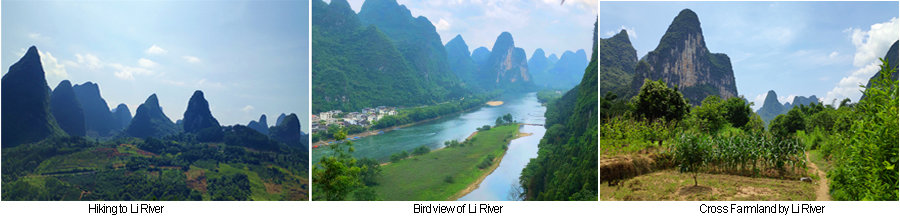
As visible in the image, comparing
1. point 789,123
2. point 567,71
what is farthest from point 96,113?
point 789,123

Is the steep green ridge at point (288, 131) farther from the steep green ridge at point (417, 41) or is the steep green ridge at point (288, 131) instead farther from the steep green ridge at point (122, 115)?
the steep green ridge at point (122, 115)

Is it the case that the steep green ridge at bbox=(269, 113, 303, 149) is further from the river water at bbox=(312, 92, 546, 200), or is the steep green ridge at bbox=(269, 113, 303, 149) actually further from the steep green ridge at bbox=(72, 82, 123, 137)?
the steep green ridge at bbox=(72, 82, 123, 137)

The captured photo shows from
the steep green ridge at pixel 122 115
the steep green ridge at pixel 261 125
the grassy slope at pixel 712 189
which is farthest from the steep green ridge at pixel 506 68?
the steep green ridge at pixel 122 115

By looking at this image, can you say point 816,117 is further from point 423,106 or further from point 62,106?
point 62,106

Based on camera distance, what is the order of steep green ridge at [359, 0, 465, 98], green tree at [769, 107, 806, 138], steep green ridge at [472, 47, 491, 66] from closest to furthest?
steep green ridge at [359, 0, 465, 98], steep green ridge at [472, 47, 491, 66], green tree at [769, 107, 806, 138]

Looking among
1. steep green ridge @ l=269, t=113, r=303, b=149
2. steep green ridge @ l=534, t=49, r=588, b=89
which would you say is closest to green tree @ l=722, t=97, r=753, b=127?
steep green ridge @ l=534, t=49, r=588, b=89

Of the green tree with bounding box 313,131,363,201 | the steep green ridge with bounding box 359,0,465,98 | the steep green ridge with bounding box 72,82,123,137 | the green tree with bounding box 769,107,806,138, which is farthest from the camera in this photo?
the green tree with bounding box 769,107,806,138

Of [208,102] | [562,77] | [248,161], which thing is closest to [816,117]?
[562,77]
